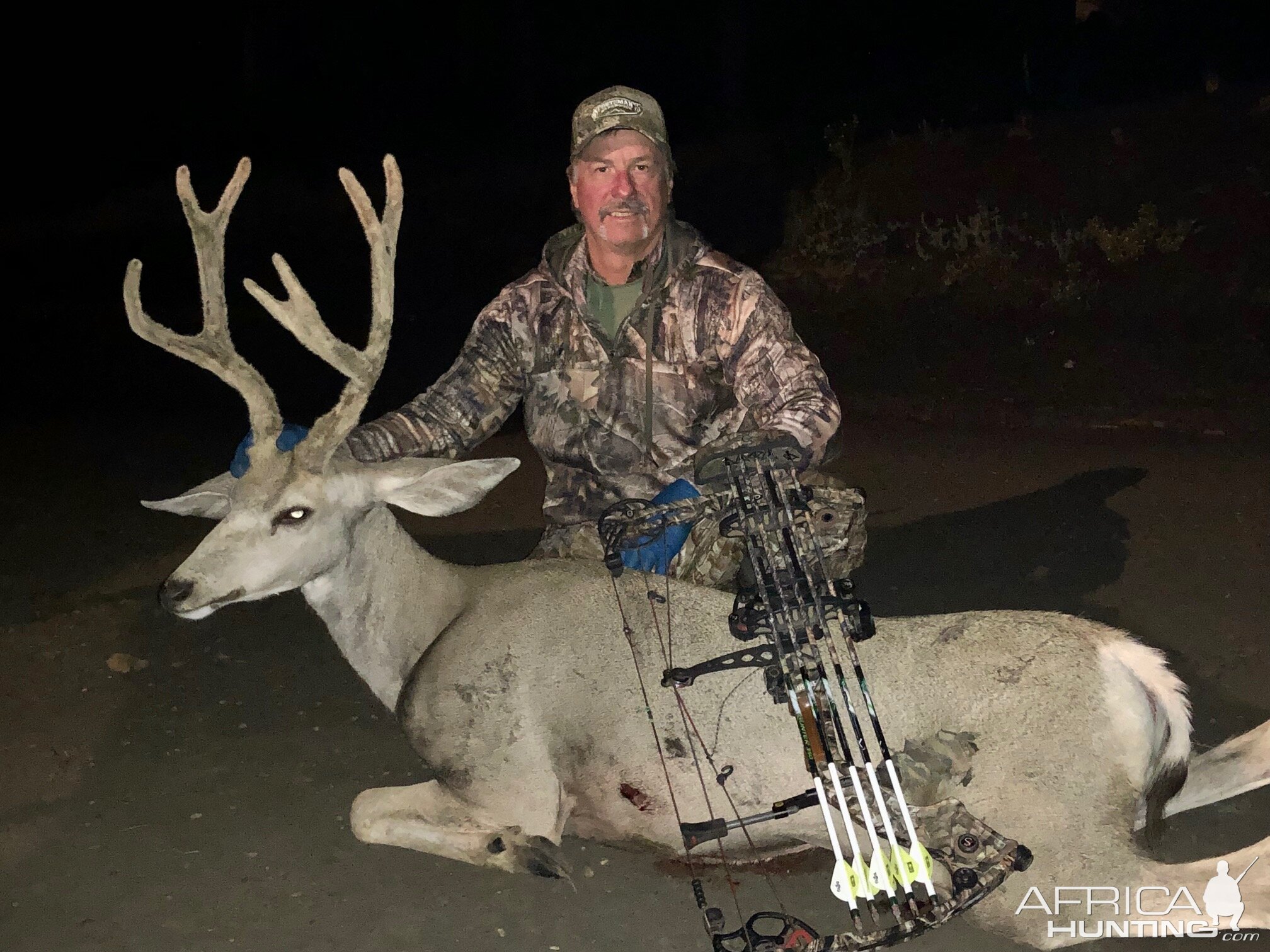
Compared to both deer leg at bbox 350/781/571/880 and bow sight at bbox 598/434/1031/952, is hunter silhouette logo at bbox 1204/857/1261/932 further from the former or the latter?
deer leg at bbox 350/781/571/880

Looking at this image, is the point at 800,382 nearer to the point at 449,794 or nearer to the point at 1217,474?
the point at 449,794

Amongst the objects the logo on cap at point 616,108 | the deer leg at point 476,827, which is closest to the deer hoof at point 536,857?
the deer leg at point 476,827

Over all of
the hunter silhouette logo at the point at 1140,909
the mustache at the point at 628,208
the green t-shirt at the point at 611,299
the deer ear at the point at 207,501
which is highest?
the mustache at the point at 628,208

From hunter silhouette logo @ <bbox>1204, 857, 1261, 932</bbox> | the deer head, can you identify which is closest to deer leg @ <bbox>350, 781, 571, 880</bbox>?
the deer head

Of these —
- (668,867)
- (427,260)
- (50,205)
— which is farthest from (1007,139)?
(50,205)

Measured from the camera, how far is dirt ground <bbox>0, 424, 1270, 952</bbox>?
375 cm

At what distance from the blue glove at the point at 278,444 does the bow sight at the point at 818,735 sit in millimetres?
1017

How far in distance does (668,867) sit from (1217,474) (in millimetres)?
4726

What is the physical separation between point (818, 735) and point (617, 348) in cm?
195

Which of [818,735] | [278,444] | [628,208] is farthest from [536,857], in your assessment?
[628,208]

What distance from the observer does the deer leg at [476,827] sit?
3.76m

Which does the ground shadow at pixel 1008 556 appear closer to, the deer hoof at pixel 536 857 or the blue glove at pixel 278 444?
the deer hoof at pixel 536 857

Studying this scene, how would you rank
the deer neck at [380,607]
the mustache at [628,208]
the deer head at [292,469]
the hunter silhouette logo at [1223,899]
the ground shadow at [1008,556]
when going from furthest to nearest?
the ground shadow at [1008,556] < the mustache at [628,208] < the deer neck at [380,607] < the deer head at [292,469] < the hunter silhouette logo at [1223,899]

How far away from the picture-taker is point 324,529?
12.9 feet
